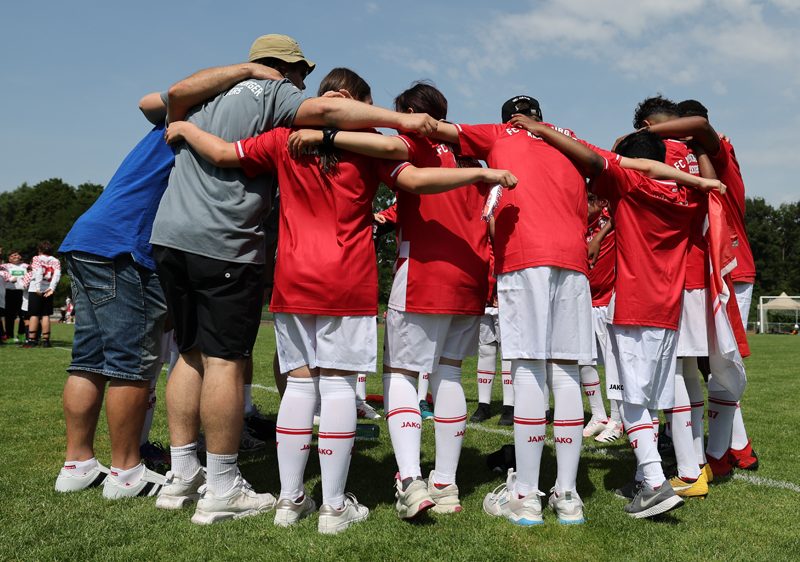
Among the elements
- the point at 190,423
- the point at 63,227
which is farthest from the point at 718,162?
the point at 63,227

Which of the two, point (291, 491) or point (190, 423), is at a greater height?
point (190, 423)

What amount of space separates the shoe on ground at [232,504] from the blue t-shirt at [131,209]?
140cm

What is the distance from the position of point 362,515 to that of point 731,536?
1830mm

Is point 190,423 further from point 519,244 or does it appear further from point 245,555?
point 519,244

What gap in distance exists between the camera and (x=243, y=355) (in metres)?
3.48

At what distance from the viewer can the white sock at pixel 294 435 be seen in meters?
3.32

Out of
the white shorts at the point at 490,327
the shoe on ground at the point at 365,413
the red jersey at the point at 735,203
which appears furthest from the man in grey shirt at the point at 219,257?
the white shorts at the point at 490,327

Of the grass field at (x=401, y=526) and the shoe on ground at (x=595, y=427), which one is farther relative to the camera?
Answer: the shoe on ground at (x=595, y=427)

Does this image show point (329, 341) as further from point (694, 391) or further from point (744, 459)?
point (744, 459)

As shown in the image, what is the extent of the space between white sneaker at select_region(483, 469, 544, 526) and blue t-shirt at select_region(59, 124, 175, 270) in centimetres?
239

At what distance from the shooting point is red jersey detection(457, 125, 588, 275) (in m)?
3.50

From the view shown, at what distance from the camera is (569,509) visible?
11.2 ft

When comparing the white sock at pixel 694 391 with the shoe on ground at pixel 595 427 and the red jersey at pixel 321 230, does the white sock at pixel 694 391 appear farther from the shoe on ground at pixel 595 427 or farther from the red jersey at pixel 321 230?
the red jersey at pixel 321 230

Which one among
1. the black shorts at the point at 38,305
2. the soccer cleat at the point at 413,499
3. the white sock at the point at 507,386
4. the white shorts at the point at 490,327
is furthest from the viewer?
the black shorts at the point at 38,305
